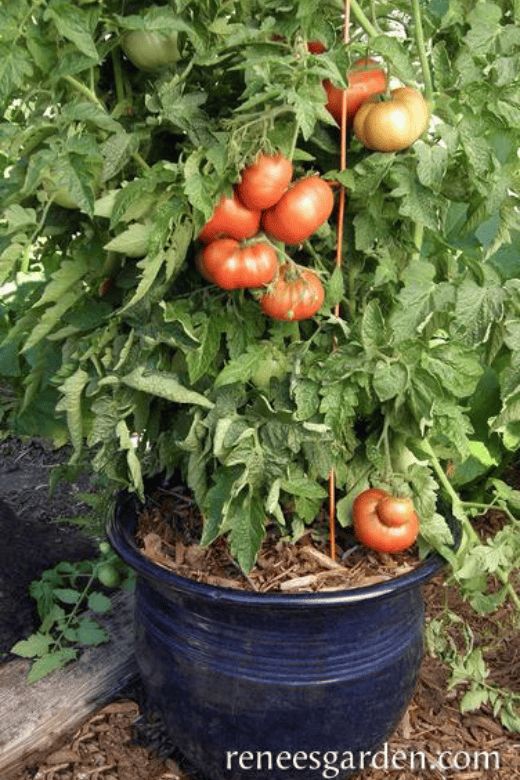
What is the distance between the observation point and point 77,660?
2184 mm

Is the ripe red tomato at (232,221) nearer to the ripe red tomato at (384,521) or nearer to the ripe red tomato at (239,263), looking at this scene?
the ripe red tomato at (239,263)

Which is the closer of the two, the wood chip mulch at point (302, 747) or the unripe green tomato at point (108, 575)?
the wood chip mulch at point (302, 747)

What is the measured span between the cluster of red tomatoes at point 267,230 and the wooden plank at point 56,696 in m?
1.09

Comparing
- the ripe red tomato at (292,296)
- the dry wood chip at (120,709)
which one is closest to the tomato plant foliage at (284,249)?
the ripe red tomato at (292,296)

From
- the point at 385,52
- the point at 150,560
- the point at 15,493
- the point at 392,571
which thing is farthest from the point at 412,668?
the point at 15,493

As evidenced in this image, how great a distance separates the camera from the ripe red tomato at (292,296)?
149 cm

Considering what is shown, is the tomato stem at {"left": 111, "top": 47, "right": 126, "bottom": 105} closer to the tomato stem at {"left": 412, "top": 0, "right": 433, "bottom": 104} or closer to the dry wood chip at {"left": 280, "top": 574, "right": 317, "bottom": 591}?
the tomato stem at {"left": 412, "top": 0, "right": 433, "bottom": 104}

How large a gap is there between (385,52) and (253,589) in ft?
3.26

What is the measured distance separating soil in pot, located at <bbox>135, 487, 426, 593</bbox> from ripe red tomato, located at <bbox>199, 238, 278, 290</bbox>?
624 mm

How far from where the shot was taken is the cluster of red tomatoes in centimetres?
141

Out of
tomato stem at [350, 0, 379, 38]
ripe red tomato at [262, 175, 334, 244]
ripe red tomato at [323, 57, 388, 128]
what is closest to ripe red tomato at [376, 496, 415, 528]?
ripe red tomato at [262, 175, 334, 244]

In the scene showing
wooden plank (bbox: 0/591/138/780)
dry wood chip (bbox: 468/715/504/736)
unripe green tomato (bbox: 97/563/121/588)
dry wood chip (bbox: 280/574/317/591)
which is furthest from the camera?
unripe green tomato (bbox: 97/563/121/588)

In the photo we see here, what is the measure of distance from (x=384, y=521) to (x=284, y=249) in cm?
53

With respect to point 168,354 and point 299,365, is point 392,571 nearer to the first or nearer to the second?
point 299,365
